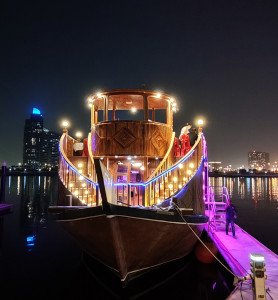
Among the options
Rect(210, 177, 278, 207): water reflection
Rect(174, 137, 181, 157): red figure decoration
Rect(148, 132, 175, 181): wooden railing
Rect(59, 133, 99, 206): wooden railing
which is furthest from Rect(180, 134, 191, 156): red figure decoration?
Rect(210, 177, 278, 207): water reflection

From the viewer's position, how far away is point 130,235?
7.75m

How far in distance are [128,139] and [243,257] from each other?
5508mm

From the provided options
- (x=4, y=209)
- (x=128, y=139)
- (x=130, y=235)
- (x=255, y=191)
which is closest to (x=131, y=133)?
(x=128, y=139)

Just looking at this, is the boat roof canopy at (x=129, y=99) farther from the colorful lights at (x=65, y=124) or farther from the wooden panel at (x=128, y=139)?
the colorful lights at (x=65, y=124)

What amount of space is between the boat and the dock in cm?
133

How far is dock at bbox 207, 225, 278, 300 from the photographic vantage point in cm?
715

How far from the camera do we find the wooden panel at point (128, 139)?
1136 centimetres

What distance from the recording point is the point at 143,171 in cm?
1173

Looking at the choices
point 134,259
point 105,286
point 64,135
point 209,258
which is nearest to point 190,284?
point 209,258

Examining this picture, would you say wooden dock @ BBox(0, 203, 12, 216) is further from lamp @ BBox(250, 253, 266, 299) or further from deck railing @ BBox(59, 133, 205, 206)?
lamp @ BBox(250, 253, 266, 299)

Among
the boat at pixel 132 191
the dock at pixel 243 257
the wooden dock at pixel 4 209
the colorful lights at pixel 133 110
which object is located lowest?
the wooden dock at pixel 4 209

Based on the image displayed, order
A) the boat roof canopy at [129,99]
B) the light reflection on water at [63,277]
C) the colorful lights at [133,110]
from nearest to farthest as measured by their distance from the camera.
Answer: the light reflection on water at [63,277] < the boat roof canopy at [129,99] < the colorful lights at [133,110]

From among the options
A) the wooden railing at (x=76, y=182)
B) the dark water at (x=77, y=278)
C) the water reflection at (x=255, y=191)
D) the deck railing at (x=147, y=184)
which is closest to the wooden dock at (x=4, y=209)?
the dark water at (x=77, y=278)

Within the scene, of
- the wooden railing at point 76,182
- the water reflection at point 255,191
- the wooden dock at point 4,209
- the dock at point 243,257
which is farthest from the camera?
the water reflection at point 255,191
